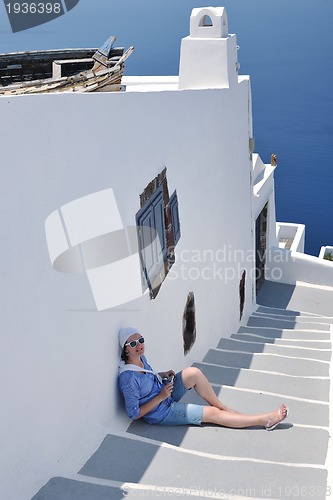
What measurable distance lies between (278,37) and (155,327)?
86.6m

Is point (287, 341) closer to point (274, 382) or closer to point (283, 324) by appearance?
point (283, 324)

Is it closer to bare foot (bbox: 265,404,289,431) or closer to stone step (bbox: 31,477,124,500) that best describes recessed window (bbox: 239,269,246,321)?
bare foot (bbox: 265,404,289,431)

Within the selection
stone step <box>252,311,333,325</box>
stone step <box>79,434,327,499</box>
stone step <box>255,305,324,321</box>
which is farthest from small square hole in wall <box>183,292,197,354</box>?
stone step <box>255,305,324,321</box>

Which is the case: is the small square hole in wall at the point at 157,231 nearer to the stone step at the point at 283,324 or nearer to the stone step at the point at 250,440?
the stone step at the point at 250,440

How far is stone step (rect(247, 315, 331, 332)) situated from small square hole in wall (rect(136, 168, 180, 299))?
4053 millimetres

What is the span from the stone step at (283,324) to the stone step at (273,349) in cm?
146

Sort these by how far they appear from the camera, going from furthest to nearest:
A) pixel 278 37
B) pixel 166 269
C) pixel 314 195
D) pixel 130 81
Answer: pixel 278 37 → pixel 314 195 → pixel 130 81 → pixel 166 269

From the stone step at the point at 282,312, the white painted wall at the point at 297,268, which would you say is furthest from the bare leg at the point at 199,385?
the white painted wall at the point at 297,268

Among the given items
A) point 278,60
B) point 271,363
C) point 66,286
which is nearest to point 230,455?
point 66,286

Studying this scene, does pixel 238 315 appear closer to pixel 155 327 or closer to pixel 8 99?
pixel 155 327

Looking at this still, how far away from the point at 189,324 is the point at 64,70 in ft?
20.6

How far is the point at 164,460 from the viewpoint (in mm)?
3768

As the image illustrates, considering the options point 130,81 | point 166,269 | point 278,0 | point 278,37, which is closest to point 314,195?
point 130,81

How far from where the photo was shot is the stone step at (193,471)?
354 centimetres
